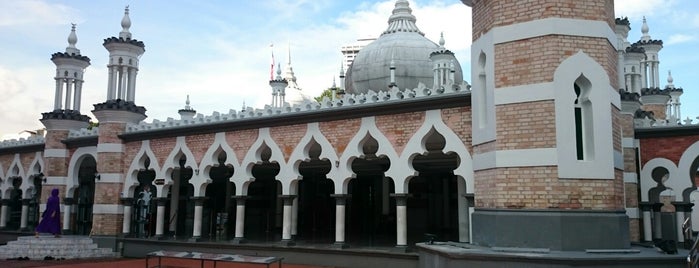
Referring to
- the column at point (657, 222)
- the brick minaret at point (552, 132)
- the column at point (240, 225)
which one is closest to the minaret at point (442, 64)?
the column at point (657, 222)

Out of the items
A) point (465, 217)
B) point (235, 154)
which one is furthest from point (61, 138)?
point (465, 217)

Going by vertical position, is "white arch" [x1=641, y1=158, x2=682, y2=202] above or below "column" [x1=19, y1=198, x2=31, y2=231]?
above

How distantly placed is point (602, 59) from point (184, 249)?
38.8 ft

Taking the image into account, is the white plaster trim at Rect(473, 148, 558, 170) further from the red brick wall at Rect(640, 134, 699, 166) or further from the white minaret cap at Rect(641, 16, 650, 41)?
the white minaret cap at Rect(641, 16, 650, 41)

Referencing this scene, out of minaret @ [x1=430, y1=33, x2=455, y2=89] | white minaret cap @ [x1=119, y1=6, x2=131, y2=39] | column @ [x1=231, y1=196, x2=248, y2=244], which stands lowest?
column @ [x1=231, y1=196, x2=248, y2=244]

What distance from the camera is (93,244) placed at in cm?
1736

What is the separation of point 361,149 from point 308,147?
1.57 meters

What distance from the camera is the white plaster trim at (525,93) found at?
9.30 meters

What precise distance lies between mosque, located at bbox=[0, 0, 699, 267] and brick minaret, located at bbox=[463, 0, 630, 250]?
0.02 metres

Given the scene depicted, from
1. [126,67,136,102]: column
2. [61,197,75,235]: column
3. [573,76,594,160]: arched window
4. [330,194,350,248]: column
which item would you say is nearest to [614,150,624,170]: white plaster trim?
[573,76,594,160]: arched window

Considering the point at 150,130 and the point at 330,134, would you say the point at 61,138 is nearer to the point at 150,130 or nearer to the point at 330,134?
the point at 150,130

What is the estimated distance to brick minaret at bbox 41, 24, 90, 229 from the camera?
19.5 metres

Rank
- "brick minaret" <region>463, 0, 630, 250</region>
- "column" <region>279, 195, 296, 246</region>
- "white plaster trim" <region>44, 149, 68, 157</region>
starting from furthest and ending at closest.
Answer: "white plaster trim" <region>44, 149, 68, 157</region> < "column" <region>279, 195, 296, 246</region> < "brick minaret" <region>463, 0, 630, 250</region>

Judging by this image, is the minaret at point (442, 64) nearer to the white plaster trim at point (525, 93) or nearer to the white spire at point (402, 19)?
the white spire at point (402, 19)
